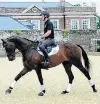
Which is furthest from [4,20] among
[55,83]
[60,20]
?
[55,83]

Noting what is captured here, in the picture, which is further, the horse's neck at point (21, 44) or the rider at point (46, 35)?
the horse's neck at point (21, 44)

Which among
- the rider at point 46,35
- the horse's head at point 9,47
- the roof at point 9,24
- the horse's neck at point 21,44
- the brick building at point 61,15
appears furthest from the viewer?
the brick building at point 61,15

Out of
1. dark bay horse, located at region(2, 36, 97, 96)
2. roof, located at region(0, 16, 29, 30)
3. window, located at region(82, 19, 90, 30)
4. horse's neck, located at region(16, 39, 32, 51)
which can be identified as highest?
horse's neck, located at region(16, 39, 32, 51)

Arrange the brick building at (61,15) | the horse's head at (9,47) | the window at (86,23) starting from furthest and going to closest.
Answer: the window at (86,23)
the brick building at (61,15)
the horse's head at (9,47)

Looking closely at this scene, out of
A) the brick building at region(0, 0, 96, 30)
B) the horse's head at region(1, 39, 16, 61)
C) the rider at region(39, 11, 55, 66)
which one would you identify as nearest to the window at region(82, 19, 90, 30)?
the brick building at region(0, 0, 96, 30)

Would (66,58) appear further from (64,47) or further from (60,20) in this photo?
(60,20)

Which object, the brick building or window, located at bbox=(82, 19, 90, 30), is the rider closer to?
the brick building

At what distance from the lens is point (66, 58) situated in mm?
13312

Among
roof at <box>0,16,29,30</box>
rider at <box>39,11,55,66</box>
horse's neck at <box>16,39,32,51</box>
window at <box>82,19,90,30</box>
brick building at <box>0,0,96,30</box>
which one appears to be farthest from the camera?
window at <box>82,19,90,30</box>

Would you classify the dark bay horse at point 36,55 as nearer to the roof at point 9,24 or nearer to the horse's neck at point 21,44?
the horse's neck at point 21,44

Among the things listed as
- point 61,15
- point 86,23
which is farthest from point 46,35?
point 86,23

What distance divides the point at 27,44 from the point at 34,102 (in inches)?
86.2

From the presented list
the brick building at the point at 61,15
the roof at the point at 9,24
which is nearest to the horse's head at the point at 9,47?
the roof at the point at 9,24

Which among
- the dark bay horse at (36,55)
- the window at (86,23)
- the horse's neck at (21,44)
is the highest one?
the horse's neck at (21,44)
